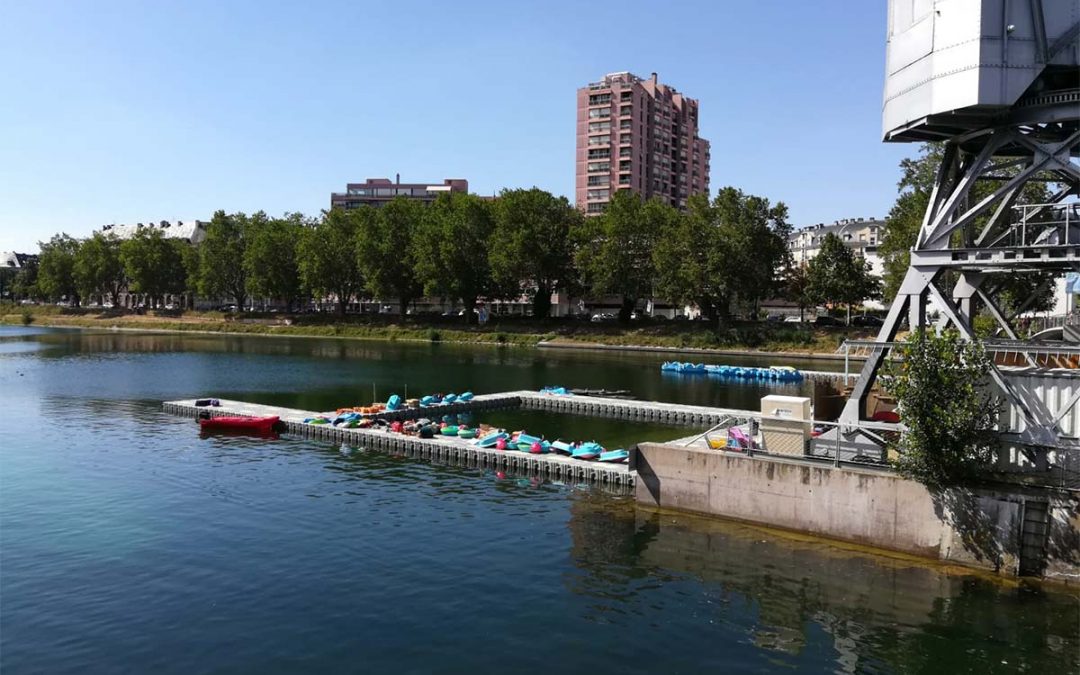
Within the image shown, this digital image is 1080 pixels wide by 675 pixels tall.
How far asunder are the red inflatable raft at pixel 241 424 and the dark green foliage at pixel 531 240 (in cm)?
8527

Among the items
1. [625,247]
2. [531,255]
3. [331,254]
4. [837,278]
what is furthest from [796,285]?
[331,254]

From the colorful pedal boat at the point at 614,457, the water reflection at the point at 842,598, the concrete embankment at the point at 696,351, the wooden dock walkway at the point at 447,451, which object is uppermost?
the concrete embankment at the point at 696,351

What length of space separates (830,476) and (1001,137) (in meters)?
12.5

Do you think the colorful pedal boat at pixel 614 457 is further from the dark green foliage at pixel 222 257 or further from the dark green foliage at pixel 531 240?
the dark green foliage at pixel 222 257

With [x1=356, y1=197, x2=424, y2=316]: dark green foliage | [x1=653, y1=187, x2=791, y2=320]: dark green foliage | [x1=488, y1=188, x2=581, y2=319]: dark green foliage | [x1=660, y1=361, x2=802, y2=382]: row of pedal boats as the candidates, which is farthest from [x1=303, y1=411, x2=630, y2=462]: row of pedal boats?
[x1=356, y1=197, x2=424, y2=316]: dark green foliage

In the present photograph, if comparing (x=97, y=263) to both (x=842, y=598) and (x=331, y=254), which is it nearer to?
(x=331, y=254)

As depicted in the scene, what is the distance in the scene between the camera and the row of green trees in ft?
392

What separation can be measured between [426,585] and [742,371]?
66740 mm

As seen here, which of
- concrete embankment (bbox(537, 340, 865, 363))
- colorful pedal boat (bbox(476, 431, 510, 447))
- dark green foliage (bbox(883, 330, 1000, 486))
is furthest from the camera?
concrete embankment (bbox(537, 340, 865, 363))

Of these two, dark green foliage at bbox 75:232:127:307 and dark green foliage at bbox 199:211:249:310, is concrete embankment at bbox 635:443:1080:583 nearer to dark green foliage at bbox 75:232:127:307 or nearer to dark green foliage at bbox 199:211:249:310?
dark green foliage at bbox 199:211:249:310

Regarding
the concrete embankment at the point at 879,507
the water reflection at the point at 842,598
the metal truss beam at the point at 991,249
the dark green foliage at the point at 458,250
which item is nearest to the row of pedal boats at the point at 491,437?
the concrete embankment at the point at 879,507

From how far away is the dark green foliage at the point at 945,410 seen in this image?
2378 centimetres

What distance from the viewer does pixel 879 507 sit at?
25.3m

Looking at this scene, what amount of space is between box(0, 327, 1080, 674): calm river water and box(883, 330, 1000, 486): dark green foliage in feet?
10.6
